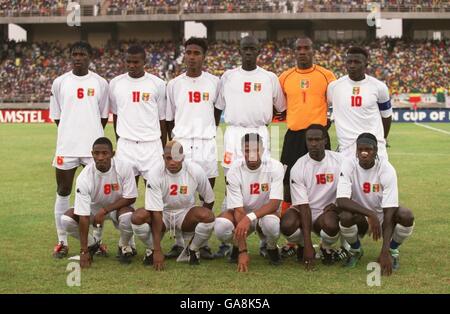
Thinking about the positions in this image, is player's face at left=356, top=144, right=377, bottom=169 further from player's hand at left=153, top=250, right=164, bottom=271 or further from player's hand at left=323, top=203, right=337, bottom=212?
player's hand at left=153, top=250, right=164, bottom=271

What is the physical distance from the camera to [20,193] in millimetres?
11891

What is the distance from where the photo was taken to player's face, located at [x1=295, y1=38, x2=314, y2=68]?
719 cm

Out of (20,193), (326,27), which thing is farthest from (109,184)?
(326,27)

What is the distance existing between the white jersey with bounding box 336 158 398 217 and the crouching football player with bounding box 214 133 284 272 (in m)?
0.61

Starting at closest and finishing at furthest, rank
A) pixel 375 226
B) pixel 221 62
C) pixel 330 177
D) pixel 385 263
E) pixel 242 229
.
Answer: pixel 385 263 < pixel 375 226 < pixel 242 229 < pixel 330 177 < pixel 221 62

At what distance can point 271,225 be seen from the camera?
6.60 metres

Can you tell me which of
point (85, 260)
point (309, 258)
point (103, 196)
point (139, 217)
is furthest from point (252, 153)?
point (85, 260)

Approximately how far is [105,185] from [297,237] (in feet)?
6.28

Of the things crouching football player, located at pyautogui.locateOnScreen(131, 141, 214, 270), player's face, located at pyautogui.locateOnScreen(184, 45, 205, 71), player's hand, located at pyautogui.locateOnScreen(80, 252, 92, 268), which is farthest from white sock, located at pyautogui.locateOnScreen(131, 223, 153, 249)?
player's face, located at pyautogui.locateOnScreen(184, 45, 205, 71)

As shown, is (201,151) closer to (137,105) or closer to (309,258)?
(137,105)

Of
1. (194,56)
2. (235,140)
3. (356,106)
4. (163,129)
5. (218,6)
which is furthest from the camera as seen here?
(218,6)

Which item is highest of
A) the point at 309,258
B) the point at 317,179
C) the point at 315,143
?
the point at 315,143

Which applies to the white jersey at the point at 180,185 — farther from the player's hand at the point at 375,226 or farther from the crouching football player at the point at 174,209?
the player's hand at the point at 375,226
